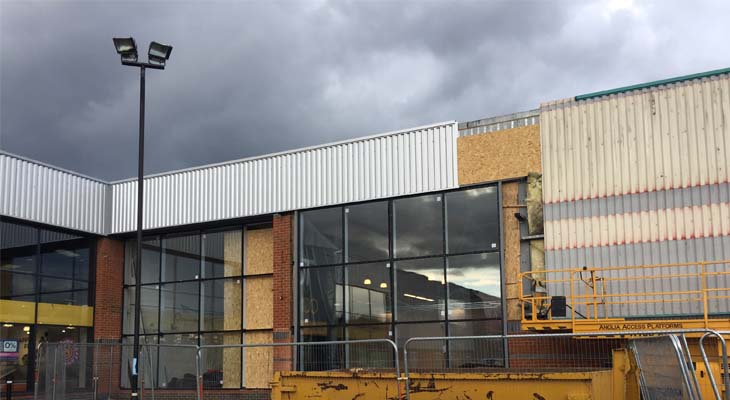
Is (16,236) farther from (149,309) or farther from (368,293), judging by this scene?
(368,293)

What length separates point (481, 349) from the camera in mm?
18922

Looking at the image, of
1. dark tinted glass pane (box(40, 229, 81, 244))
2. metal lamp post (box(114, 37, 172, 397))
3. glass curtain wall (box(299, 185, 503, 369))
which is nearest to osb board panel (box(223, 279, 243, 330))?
glass curtain wall (box(299, 185, 503, 369))

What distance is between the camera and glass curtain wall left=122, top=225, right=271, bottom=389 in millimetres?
23672

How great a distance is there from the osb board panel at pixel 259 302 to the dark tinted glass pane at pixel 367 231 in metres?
3.20

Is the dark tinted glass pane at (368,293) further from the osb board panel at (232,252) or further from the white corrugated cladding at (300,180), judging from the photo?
the osb board panel at (232,252)

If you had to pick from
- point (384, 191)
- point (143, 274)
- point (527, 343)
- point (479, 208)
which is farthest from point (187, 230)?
point (527, 343)

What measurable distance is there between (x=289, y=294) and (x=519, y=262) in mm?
7196

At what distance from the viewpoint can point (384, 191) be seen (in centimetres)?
2156

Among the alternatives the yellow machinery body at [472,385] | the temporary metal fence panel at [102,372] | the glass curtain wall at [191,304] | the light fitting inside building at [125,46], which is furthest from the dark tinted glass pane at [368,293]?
the light fitting inside building at [125,46]

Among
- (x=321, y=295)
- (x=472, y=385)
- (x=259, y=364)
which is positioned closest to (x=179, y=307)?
(x=259, y=364)

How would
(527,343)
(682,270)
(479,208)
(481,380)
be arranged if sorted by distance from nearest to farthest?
1. (481,380)
2. (682,270)
3. (527,343)
4. (479,208)

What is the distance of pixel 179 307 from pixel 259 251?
3552 millimetres

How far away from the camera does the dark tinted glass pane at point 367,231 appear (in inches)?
850

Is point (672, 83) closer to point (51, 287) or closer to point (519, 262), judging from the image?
point (519, 262)
